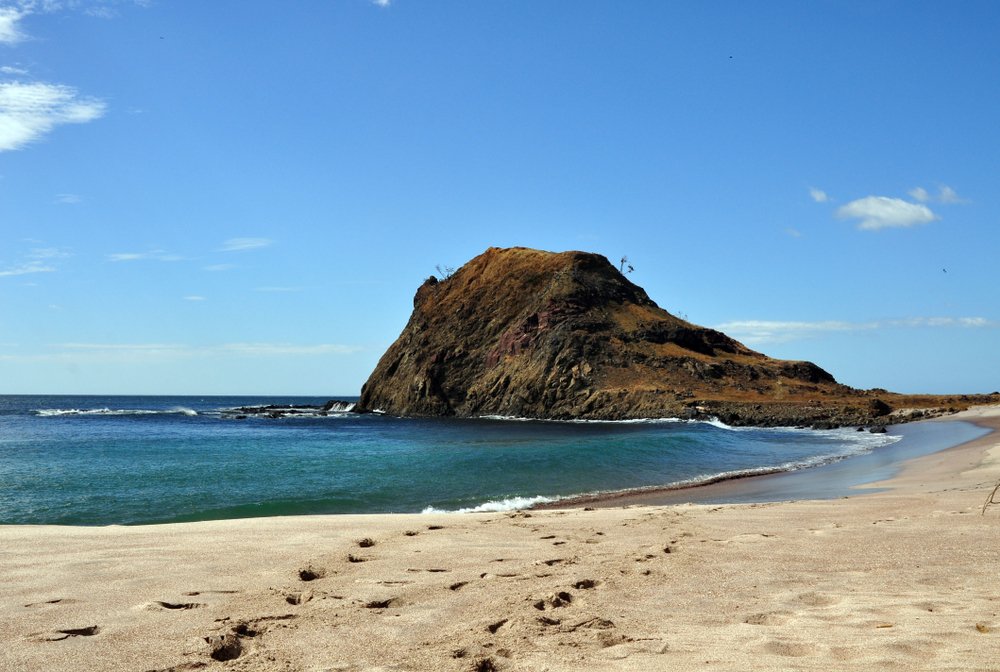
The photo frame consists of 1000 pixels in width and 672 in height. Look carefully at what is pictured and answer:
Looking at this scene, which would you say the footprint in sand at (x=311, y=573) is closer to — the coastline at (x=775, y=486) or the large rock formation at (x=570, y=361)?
the coastline at (x=775, y=486)

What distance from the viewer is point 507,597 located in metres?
6.35

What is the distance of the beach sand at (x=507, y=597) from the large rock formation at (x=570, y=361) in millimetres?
49394

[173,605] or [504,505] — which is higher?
[173,605]

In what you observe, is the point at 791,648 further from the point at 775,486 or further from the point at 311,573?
the point at 775,486

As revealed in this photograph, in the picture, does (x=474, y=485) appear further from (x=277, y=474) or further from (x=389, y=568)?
(x=389, y=568)

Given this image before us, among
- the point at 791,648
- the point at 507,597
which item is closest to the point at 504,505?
the point at 507,597

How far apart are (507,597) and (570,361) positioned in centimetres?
6593

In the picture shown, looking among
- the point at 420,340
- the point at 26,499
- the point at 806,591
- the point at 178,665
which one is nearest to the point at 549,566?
the point at 806,591

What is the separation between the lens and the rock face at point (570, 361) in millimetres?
63906

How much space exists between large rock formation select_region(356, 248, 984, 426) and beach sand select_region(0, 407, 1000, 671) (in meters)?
49.4

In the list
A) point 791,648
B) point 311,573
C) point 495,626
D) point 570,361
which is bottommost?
point 311,573

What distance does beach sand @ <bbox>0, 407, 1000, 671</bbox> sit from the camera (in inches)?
188

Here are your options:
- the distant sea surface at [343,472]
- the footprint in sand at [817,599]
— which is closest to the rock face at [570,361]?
the distant sea surface at [343,472]

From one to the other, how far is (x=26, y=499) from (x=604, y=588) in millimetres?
17287
